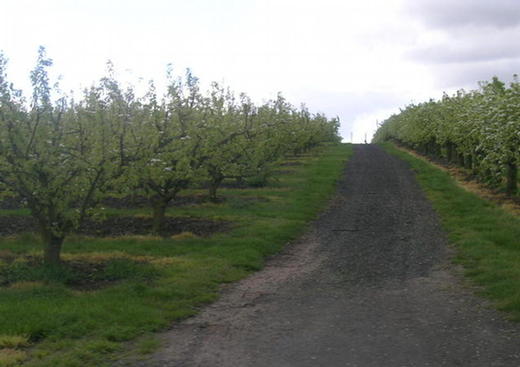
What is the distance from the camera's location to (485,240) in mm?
14141

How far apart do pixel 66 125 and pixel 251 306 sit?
4.97m

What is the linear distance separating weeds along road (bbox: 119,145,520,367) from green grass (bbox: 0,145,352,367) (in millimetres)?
478

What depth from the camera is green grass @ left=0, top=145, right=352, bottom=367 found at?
23.9 feet

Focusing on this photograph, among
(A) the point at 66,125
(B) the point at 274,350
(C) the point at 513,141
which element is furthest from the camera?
(C) the point at 513,141

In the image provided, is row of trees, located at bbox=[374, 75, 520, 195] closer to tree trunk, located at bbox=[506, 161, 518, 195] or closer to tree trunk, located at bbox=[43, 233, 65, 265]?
tree trunk, located at bbox=[506, 161, 518, 195]

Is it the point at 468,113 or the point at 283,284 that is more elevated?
the point at 468,113

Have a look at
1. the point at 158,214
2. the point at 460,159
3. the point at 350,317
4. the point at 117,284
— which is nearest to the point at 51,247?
the point at 117,284

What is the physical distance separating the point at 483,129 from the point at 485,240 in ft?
20.3

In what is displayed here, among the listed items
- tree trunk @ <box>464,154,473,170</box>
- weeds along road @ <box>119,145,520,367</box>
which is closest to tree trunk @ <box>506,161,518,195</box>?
weeds along road @ <box>119,145,520,367</box>

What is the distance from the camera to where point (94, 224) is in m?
16.6

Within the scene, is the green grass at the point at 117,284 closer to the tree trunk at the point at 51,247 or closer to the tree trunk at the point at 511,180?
the tree trunk at the point at 51,247

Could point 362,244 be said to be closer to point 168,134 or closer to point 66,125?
point 168,134

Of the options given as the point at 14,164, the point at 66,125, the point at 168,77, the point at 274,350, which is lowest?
the point at 274,350

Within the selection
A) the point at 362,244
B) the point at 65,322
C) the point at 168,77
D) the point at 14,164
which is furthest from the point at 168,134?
the point at 65,322
